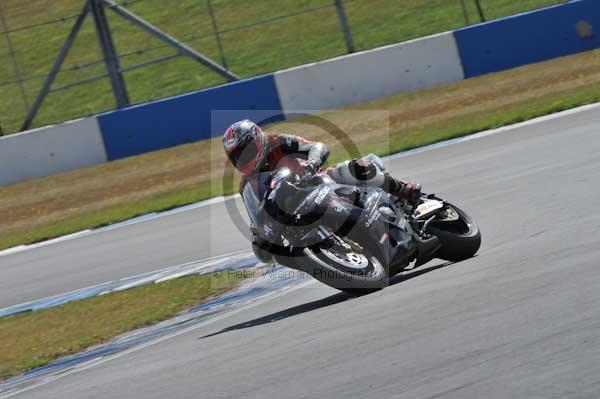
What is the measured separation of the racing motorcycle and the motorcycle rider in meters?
0.09

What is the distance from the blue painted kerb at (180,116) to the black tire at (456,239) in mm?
10510

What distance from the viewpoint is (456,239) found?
8172 mm

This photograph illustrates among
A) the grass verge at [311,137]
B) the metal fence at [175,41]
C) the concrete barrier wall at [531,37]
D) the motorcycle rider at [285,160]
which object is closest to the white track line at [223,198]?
the grass verge at [311,137]

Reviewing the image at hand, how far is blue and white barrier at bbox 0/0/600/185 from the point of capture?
1852cm


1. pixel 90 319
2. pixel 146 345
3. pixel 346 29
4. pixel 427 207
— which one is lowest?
pixel 346 29

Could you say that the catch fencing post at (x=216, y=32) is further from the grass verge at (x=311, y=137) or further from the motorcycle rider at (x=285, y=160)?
the motorcycle rider at (x=285, y=160)

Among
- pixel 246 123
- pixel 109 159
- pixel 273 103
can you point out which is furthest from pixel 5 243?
pixel 246 123

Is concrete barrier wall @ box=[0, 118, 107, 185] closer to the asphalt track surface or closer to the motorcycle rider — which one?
the asphalt track surface

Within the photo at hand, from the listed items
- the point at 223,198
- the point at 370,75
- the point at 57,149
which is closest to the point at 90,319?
the point at 223,198

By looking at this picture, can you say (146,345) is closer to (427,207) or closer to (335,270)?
(335,270)

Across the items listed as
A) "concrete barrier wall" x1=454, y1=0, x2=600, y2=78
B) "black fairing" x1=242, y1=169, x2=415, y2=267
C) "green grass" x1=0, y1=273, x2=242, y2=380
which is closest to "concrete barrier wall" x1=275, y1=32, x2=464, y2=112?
"concrete barrier wall" x1=454, y1=0, x2=600, y2=78

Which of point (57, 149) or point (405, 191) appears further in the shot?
point (57, 149)

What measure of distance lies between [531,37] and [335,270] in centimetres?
1213

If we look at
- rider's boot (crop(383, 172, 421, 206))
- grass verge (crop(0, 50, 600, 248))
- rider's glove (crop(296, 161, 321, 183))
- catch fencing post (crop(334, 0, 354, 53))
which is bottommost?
grass verge (crop(0, 50, 600, 248))
